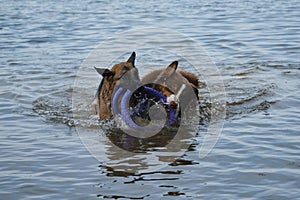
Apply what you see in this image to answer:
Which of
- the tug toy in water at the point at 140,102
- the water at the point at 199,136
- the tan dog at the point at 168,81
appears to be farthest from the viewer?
the tan dog at the point at 168,81

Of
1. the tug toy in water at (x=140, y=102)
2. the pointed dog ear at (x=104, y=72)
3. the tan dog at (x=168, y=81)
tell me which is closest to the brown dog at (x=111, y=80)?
the pointed dog ear at (x=104, y=72)

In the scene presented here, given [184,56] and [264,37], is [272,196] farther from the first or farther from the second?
[264,37]

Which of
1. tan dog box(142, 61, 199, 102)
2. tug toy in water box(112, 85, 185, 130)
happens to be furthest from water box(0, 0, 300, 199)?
tan dog box(142, 61, 199, 102)

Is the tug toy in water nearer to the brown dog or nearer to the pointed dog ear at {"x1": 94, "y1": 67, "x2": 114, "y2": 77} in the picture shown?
the brown dog

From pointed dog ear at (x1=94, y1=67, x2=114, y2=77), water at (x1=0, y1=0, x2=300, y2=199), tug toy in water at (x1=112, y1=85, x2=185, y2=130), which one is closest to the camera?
water at (x1=0, y1=0, x2=300, y2=199)

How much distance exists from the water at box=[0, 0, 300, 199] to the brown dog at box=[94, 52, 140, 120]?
51 centimetres

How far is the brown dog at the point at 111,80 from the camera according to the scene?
754cm

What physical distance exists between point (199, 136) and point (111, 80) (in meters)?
1.28

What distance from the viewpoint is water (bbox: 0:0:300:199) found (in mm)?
5602

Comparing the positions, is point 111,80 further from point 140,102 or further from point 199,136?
point 199,136

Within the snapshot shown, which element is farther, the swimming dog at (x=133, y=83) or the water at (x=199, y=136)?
the swimming dog at (x=133, y=83)

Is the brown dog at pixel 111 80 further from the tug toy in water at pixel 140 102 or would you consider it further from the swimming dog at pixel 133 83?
→ the tug toy in water at pixel 140 102

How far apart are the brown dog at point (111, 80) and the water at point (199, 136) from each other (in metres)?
0.51

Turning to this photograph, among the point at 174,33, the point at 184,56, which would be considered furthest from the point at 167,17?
the point at 184,56
